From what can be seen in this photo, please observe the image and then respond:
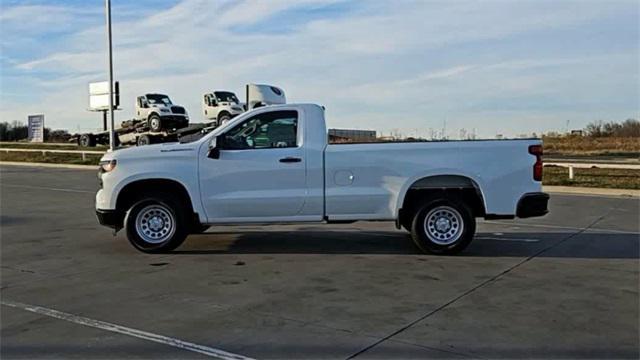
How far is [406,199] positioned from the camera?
8.74m

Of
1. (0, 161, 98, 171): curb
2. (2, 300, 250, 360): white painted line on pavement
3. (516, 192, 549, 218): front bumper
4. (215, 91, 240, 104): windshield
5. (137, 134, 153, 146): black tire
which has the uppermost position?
(215, 91, 240, 104): windshield

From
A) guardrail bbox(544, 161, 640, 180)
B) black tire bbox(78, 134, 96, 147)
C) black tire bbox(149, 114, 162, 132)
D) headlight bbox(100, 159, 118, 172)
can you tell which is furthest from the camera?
black tire bbox(78, 134, 96, 147)

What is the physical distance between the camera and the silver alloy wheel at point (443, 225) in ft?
28.5

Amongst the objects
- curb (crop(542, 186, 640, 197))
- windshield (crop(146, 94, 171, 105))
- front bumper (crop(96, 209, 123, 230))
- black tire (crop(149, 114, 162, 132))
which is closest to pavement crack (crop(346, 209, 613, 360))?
front bumper (crop(96, 209, 123, 230))

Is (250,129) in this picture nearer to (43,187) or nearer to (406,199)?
(406,199)

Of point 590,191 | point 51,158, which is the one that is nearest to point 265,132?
point 590,191

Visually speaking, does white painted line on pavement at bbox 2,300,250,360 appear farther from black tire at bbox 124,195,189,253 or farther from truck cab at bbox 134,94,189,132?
truck cab at bbox 134,94,189,132

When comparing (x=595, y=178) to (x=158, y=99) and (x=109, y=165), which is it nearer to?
(x=109, y=165)

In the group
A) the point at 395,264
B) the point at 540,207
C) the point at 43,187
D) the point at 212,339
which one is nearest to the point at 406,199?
the point at 395,264

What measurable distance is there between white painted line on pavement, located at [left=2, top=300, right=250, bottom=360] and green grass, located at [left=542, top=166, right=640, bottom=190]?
16.8 m

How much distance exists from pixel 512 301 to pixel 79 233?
7687 millimetres

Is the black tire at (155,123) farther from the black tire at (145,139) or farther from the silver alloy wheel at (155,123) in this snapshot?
the black tire at (145,139)

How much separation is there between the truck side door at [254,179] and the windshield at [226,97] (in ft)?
81.0

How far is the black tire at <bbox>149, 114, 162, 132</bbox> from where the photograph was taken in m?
34.0
